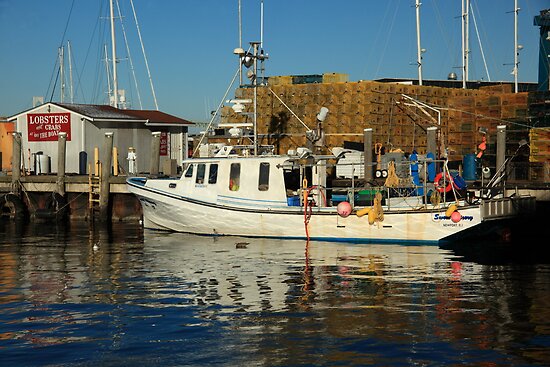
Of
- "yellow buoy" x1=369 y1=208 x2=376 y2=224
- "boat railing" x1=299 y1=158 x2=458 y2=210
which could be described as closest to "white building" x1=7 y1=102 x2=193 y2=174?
"boat railing" x1=299 y1=158 x2=458 y2=210

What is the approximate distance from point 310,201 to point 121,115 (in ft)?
54.0

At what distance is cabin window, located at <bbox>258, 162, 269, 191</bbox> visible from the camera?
86.9 feet

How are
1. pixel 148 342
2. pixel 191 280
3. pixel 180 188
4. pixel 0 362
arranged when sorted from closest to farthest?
pixel 0 362, pixel 148 342, pixel 191 280, pixel 180 188

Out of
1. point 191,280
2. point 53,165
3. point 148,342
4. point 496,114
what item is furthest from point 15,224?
point 148,342

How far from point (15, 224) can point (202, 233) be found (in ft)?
31.6

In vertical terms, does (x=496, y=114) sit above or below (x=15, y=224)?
above

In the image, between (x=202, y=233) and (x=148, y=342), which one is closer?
(x=148, y=342)

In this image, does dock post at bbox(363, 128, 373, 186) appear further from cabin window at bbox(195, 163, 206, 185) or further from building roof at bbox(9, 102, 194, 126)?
building roof at bbox(9, 102, 194, 126)

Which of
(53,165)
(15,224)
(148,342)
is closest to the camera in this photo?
(148,342)

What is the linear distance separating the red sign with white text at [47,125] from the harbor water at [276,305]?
14277 millimetres

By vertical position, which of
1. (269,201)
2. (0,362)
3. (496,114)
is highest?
(496,114)

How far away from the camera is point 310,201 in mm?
26297

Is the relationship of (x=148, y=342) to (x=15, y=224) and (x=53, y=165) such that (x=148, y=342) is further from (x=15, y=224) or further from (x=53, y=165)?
(x=53, y=165)

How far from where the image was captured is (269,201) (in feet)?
86.6
